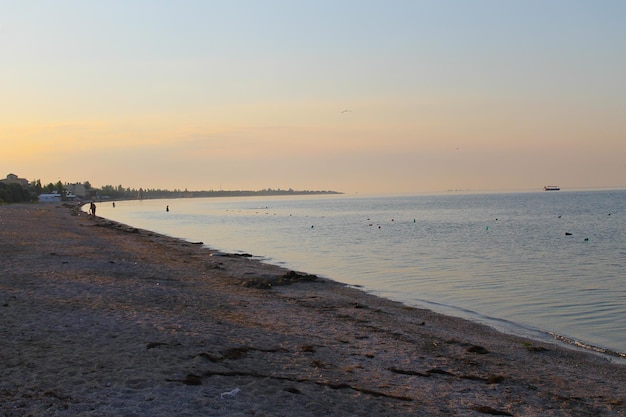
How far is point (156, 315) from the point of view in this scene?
13.1 meters

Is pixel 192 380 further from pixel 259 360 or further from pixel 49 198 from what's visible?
pixel 49 198

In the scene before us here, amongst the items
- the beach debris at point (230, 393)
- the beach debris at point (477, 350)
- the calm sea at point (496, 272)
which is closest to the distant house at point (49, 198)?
the calm sea at point (496, 272)

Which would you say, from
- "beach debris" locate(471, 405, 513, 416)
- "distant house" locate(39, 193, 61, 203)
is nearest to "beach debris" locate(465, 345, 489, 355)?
"beach debris" locate(471, 405, 513, 416)

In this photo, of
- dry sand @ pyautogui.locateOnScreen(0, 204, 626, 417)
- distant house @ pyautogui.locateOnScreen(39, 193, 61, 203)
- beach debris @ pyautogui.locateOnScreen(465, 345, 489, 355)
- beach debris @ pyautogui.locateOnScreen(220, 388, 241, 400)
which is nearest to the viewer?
dry sand @ pyautogui.locateOnScreen(0, 204, 626, 417)

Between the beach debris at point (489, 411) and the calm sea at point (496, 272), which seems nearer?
the beach debris at point (489, 411)

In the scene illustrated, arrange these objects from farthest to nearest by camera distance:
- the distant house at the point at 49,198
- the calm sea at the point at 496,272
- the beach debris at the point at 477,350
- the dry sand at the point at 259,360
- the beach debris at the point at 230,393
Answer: the distant house at the point at 49,198
the calm sea at the point at 496,272
the beach debris at the point at 477,350
the beach debris at the point at 230,393
the dry sand at the point at 259,360

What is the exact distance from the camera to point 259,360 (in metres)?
9.93

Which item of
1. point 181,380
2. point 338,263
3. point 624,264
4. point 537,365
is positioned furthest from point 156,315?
point 624,264

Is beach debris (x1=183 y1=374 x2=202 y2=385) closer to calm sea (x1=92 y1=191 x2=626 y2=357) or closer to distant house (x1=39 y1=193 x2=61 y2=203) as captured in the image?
calm sea (x1=92 y1=191 x2=626 y2=357)

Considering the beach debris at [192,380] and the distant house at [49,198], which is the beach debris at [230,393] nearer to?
the beach debris at [192,380]

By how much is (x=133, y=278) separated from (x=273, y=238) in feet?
106

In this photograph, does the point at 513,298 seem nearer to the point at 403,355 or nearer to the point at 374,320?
the point at 374,320

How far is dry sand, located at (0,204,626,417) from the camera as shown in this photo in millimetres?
7656

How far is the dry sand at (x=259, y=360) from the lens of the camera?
766cm
